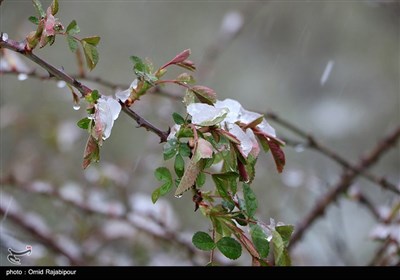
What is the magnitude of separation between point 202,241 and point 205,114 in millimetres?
173

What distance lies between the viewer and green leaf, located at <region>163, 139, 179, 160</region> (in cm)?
69

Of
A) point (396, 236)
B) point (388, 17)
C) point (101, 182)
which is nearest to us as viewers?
point (396, 236)

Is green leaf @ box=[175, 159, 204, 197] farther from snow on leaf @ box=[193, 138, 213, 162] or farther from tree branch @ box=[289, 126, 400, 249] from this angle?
tree branch @ box=[289, 126, 400, 249]

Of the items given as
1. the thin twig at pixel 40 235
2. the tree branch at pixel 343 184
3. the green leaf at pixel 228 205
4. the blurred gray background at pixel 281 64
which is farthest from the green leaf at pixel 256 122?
the blurred gray background at pixel 281 64

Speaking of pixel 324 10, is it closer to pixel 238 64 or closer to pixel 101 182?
pixel 238 64

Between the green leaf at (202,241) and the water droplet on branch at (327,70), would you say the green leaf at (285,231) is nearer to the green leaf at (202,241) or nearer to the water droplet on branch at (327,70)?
the green leaf at (202,241)

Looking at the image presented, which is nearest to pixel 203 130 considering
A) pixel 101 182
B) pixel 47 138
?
pixel 101 182

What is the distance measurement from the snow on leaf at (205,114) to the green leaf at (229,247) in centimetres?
16

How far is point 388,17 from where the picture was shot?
4266 mm

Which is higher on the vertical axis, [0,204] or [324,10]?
[0,204]

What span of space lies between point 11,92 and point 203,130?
123 inches

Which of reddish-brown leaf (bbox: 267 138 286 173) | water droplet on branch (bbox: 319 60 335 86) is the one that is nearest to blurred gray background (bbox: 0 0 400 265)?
water droplet on branch (bbox: 319 60 335 86)

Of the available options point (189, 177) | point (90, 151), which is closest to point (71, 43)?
point (90, 151)

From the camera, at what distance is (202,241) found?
2.38 feet
